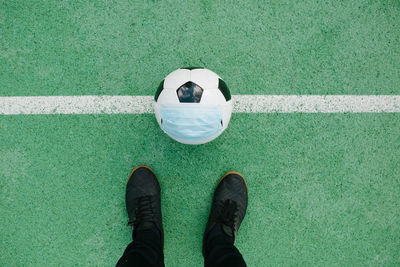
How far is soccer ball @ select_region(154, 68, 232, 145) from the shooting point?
59.1 inches

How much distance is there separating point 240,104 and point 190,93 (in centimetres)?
69

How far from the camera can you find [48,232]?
211 cm

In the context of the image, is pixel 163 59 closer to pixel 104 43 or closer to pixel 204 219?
pixel 104 43

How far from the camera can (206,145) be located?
2.08 metres

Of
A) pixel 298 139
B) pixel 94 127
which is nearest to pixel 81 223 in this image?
pixel 94 127

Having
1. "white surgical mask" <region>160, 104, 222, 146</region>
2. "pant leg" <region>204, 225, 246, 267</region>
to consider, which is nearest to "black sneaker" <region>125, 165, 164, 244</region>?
"pant leg" <region>204, 225, 246, 267</region>

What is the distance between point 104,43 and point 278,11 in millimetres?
1524

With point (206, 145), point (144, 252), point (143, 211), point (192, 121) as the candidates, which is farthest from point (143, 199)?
point (192, 121)

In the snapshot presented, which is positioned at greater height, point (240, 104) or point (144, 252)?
point (240, 104)

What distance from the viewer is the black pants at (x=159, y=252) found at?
168 centimetres

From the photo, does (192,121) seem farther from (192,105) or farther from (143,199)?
(143,199)

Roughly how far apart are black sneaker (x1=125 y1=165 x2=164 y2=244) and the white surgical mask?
678 millimetres

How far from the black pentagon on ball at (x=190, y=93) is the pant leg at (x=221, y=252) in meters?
1.15

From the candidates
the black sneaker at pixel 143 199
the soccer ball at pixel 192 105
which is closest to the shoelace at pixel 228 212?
the black sneaker at pixel 143 199
